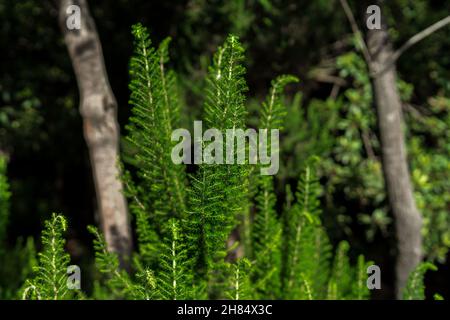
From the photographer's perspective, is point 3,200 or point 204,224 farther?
point 3,200

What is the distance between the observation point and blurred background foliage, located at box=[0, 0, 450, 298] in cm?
421

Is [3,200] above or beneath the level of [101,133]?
beneath

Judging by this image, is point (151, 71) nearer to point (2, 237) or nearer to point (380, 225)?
point (2, 237)

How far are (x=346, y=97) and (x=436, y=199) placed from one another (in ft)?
4.44

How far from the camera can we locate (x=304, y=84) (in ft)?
16.0

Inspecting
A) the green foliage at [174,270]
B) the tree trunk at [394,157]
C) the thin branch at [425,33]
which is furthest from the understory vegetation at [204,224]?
the thin branch at [425,33]

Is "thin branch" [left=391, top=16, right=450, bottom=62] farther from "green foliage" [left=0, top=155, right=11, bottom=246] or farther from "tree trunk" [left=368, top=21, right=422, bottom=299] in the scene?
"green foliage" [left=0, top=155, right=11, bottom=246]

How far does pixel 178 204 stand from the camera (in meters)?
1.50

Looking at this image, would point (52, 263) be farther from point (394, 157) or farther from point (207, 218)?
point (394, 157)

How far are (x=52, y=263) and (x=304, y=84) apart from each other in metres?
3.95

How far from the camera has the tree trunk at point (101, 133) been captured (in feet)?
7.82

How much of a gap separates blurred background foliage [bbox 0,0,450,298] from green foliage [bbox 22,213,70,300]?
2765 millimetres

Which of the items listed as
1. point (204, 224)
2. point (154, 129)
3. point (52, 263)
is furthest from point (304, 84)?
point (52, 263)
